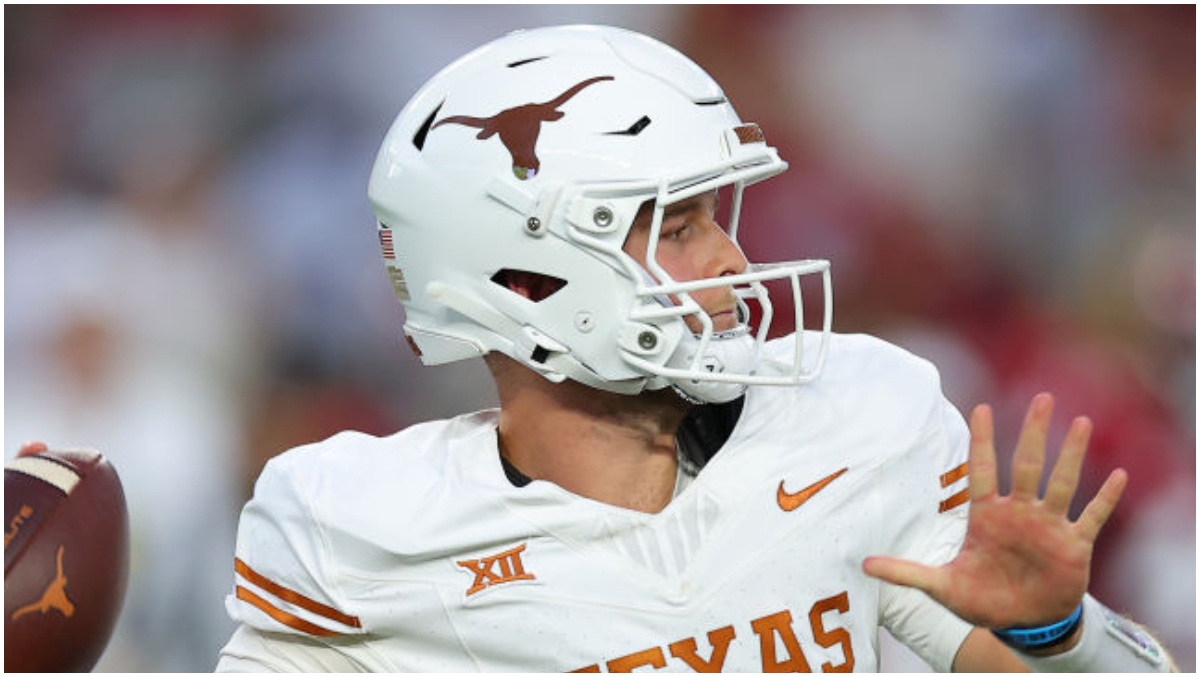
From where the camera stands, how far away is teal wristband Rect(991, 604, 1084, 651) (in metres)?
1.61

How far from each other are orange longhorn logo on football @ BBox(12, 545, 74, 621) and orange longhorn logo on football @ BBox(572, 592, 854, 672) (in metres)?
0.61

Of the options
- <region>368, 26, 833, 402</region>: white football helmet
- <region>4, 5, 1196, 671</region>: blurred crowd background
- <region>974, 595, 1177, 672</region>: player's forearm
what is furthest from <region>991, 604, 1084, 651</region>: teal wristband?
<region>4, 5, 1196, 671</region>: blurred crowd background

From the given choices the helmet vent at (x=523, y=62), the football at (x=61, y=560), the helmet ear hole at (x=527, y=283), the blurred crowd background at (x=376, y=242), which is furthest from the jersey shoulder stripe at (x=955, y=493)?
the blurred crowd background at (x=376, y=242)

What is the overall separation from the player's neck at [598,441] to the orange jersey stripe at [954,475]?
30 cm

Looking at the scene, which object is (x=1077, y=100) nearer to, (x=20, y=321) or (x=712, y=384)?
(x=712, y=384)

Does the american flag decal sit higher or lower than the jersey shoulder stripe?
higher

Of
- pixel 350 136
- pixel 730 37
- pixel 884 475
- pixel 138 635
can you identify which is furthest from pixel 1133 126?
pixel 138 635

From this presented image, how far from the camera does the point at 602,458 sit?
1.91m

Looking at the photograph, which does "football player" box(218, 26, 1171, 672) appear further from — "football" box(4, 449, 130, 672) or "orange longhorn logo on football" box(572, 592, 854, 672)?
"football" box(4, 449, 130, 672)

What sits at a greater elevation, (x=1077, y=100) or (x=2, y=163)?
(x=2, y=163)

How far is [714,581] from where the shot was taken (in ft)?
6.00

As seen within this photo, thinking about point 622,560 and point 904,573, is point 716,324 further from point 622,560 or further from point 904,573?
point 904,573

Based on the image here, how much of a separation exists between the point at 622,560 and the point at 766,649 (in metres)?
0.18

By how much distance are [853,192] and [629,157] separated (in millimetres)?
1583
